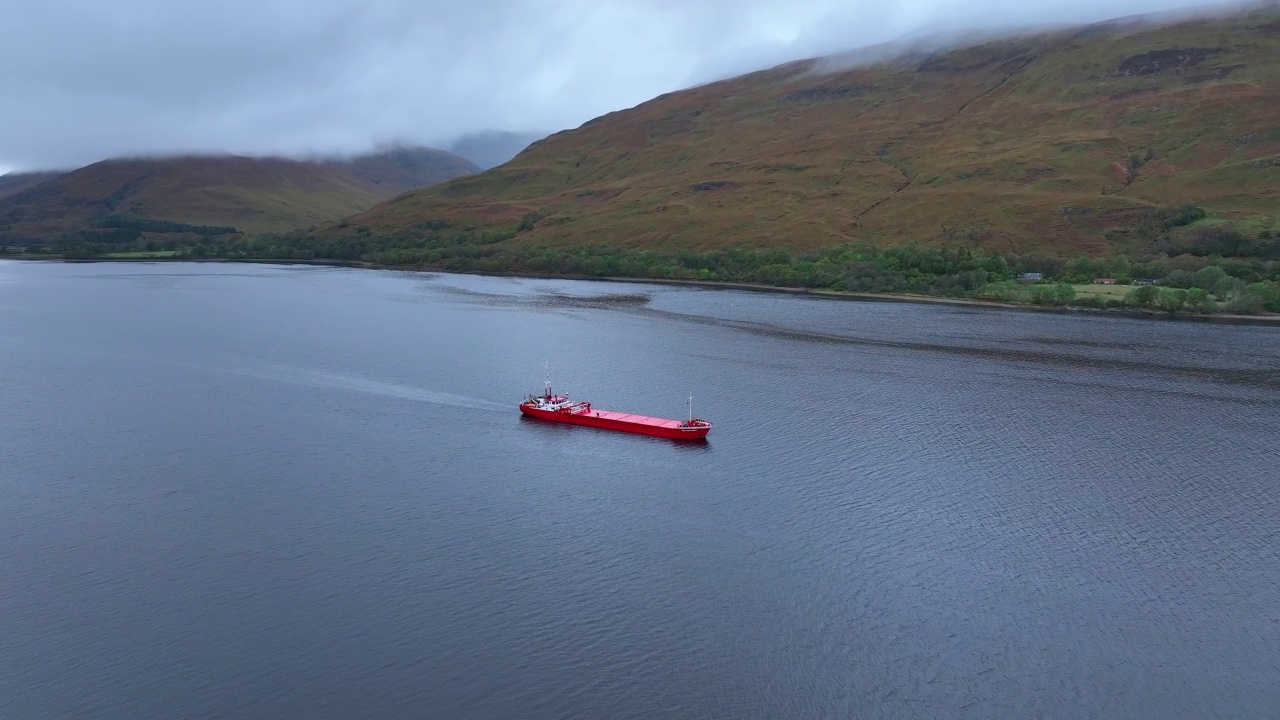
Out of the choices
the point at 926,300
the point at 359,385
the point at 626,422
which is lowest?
the point at 626,422

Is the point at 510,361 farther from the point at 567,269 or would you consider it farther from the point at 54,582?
the point at 567,269

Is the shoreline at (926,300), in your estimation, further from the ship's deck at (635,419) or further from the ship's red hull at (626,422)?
the ship's red hull at (626,422)

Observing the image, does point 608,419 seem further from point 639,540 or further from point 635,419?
point 639,540

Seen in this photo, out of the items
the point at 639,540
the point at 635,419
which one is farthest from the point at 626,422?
the point at 639,540

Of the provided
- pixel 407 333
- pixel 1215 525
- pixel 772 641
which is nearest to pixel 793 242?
pixel 407 333

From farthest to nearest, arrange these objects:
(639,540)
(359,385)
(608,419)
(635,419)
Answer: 1. (359,385)
2. (608,419)
3. (635,419)
4. (639,540)

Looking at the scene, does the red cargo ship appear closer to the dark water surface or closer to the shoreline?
the dark water surface

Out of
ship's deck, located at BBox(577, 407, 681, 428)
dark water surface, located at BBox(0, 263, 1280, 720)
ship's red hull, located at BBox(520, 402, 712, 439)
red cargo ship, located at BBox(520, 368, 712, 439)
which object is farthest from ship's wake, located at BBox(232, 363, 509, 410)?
ship's deck, located at BBox(577, 407, 681, 428)
